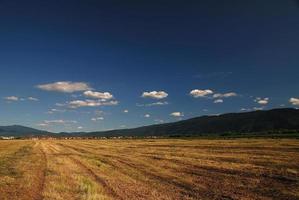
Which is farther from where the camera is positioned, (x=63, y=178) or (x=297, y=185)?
(x=63, y=178)

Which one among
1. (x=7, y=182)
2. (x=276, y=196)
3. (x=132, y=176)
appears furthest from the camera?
(x=132, y=176)

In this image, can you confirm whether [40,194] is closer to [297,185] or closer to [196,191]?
[196,191]

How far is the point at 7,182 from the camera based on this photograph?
20922mm

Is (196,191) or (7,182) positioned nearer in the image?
(196,191)

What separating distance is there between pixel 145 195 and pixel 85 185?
384 centimetres

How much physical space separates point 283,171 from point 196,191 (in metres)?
7.87

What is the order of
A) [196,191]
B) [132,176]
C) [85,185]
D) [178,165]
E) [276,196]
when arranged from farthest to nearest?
[178,165], [132,176], [85,185], [196,191], [276,196]

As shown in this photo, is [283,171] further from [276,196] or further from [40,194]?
[40,194]

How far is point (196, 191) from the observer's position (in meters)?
17.9

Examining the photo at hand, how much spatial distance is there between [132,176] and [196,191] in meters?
6.05

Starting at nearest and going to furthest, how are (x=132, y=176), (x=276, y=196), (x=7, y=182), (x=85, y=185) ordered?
(x=276, y=196), (x=85, y=185), (x=7, y=182), (x=132, y=176)

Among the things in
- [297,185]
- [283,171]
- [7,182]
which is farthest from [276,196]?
[7,182]

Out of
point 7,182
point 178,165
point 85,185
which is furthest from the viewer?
point 178,165

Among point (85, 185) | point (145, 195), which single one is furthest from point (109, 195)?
point (85, 185)
